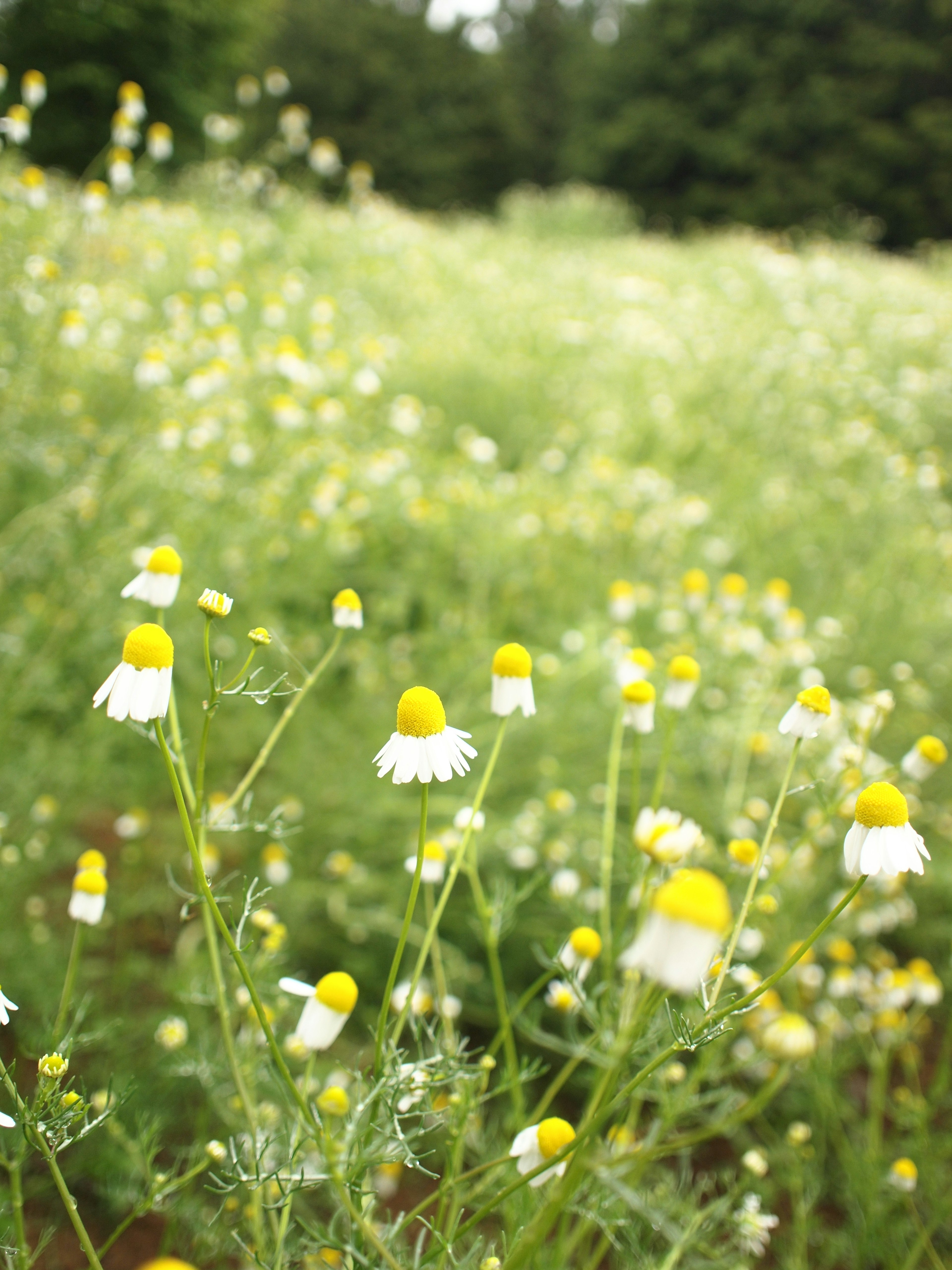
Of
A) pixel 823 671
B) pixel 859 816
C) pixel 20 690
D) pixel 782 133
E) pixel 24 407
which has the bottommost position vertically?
pixel 823 671

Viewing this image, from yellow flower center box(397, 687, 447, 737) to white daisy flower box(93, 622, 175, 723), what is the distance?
0.20m

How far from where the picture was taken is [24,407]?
7.22ft

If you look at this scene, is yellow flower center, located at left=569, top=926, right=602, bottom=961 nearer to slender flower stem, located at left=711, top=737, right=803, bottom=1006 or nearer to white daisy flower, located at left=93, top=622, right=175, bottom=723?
slender flower stem, located at left=711, top=737, right=803, bottom=1006

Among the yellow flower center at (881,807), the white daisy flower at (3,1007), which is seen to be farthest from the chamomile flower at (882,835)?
the white daisy flower at (3,1007)

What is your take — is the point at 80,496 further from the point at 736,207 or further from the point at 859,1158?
the point at 736,207

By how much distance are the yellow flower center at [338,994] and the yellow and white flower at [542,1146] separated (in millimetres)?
185

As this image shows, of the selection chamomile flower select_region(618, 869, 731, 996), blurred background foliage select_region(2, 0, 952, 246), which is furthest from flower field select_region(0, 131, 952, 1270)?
blurred background foliage select_region(2, 0, 952, 246)

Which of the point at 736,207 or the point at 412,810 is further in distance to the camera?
the point at 736,207

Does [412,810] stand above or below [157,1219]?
above

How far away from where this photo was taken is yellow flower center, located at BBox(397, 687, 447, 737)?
→ 756 millimetres

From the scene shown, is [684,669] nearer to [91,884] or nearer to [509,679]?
[509,679]

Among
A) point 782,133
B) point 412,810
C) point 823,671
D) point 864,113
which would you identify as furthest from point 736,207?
point 412,810

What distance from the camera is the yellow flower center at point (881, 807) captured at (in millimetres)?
732

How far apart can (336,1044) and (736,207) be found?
18.7 metres
